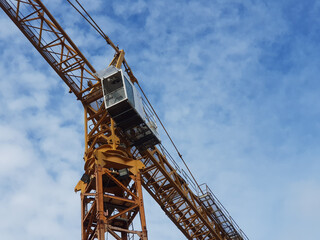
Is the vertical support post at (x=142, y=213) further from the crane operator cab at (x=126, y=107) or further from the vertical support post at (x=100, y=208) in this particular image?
the crane operator cab at (x=126, y=107)

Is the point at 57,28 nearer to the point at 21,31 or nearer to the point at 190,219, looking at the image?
the point at 21,31

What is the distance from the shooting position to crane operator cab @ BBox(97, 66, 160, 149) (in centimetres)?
1842

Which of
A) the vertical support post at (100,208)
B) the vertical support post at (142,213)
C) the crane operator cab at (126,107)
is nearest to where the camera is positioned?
the vertical support post at (100,208)

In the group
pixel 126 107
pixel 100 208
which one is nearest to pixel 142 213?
pixel 100 208

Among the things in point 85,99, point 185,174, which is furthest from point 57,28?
point 185,174

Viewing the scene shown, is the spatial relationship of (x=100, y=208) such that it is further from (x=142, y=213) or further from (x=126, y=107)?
(x=126, y=107)

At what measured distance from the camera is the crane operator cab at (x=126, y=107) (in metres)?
18.4

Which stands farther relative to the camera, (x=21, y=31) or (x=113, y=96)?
(x=21, y=31)

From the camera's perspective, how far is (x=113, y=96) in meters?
18.6

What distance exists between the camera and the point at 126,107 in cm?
1853

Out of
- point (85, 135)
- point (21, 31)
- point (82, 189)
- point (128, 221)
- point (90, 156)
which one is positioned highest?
point (21, 31)

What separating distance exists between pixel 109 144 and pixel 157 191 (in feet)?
23.2

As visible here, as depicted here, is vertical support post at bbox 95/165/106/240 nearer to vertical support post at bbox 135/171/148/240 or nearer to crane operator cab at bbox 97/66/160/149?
vertical support post at bbox 135/171/148/240

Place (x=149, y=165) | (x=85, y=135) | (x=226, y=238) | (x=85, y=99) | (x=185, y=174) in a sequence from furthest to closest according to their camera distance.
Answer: (x=226, y=238) < (x=185, y=174) < (x=149, y=165) < (x=85, y=99) < (x=85, y=135)
